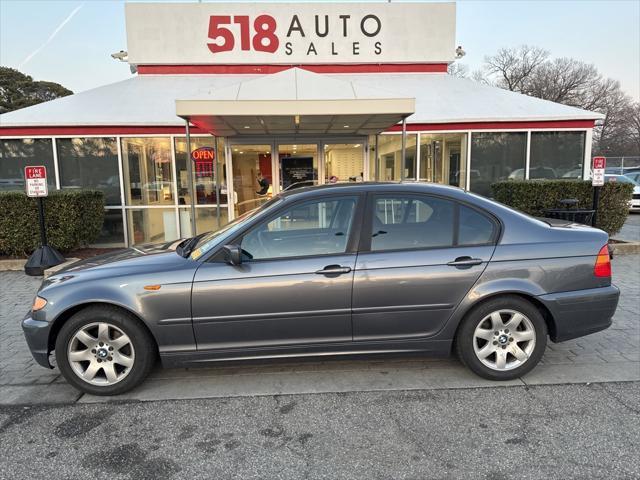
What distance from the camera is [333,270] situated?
3324 millimetres

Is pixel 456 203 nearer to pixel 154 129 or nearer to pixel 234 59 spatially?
pixel 154 129

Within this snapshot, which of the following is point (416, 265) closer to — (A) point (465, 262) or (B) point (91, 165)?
(A) point (465, 262)

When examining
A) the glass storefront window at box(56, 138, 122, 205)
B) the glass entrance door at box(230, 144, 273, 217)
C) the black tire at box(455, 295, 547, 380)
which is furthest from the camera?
the glass entrance door at box(230, 144, 273, 217)

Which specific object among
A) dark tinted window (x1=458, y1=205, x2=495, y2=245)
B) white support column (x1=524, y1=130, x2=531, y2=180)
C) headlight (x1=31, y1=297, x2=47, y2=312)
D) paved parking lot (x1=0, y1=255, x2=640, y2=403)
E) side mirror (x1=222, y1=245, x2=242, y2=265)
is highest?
white support column (x1=524, y1=130, x2=531, y2=180)

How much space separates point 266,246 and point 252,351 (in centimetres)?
82

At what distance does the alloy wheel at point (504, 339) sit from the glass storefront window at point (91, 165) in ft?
28.5

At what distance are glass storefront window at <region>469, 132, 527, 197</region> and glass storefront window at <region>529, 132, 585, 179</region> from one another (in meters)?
0.28

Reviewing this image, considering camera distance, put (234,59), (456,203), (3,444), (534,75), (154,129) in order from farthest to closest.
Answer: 1. (534,75)
2. (234,59)
3. (154,129)
4. (456,203)
5. (3,444)

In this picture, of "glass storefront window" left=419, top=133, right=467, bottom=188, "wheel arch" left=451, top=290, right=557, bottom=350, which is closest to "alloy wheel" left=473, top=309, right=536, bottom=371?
"wheel arch" left=451, top=290, right=557, bottom=350

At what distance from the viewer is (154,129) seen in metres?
9.55

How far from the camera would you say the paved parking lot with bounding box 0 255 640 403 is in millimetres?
3500

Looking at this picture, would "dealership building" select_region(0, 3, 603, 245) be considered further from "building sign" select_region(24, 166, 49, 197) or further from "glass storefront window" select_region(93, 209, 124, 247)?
"building sign" select_region(24, 166, 49, 197)

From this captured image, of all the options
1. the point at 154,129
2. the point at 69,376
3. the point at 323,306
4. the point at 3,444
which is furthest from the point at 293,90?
the point at 3,444

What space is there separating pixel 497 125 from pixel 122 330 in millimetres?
9173
